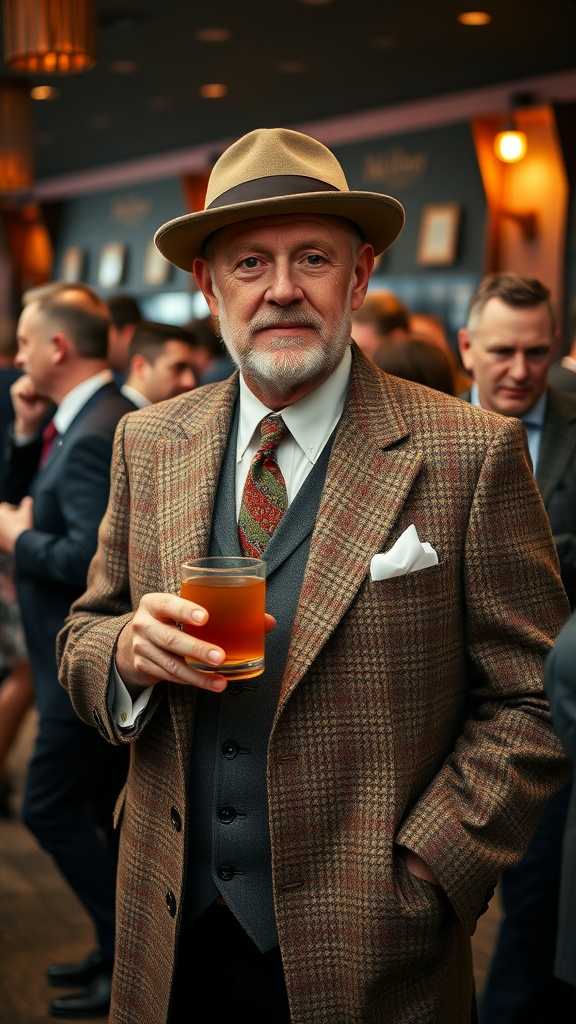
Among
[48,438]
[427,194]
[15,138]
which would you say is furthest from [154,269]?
[48,438]

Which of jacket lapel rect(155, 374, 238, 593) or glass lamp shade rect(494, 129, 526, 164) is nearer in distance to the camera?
Result: jacket lapel rect(155, 374, 238, 593)

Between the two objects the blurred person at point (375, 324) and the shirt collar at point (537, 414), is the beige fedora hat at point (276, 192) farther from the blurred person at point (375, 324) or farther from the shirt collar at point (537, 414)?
the blurred person at point (375, 324)

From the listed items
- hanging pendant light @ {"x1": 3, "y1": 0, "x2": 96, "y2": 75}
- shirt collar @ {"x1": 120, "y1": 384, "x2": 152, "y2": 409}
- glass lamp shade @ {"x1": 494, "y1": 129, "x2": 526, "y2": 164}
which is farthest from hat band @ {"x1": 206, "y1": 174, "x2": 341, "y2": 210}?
glass lamp shade @ {"x1": 494, "y1": 129, "x2": 526, "y2": 164}

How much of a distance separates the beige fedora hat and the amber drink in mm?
501

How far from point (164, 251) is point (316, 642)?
678 millimetres

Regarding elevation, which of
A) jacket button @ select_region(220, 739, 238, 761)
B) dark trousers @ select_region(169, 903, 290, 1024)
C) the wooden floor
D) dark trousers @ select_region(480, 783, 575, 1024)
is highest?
jacket button @ select_region(220, 739, 238, 761)

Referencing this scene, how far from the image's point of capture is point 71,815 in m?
3.18

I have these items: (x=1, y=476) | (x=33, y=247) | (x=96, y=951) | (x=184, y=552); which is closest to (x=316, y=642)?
(x=184, y=552)

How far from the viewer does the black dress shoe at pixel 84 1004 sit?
310cm

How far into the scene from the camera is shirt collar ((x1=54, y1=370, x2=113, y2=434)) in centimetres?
334

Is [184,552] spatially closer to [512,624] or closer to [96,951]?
[512,624]

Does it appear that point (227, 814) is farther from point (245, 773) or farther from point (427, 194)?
point (427, 194)

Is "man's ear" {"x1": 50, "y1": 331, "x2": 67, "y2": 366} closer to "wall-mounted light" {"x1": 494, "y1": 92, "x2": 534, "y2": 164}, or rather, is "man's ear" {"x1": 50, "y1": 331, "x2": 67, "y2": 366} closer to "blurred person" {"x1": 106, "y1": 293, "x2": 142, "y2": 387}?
"blurred person" {"x1": 106, "y1": 293, "x2": 142, "y2": 387}

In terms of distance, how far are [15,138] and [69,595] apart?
492cm
